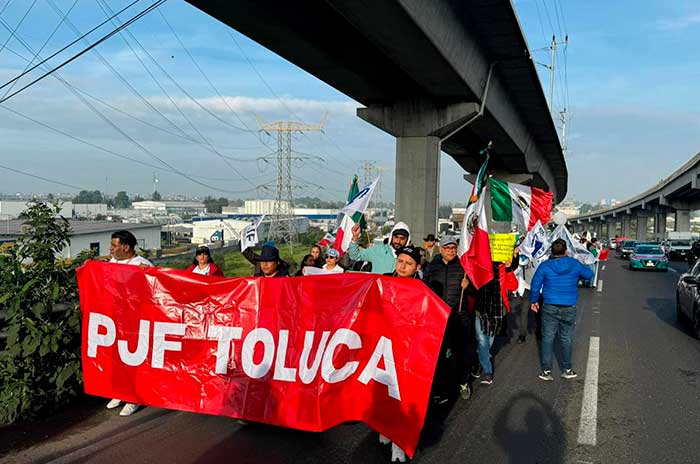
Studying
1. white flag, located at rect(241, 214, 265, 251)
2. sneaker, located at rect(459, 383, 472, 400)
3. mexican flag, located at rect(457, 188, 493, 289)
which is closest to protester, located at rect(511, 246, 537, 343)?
mexican flag, located at rect(457, 188, 493, 289)

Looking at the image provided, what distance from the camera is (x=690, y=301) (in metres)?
12.4

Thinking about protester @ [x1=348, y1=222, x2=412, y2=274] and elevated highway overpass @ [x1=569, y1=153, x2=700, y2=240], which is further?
elevated highway overpass @ [x1=569, y1=153, x2=700, y2=240]

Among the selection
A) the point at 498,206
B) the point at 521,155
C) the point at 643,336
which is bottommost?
the point at 643,336

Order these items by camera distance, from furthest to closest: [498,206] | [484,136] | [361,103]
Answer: [484,136] → [361,103] → [498,206]

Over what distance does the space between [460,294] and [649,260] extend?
2983 cm

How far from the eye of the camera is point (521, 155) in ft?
109

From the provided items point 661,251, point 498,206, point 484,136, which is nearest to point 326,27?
point 498,206

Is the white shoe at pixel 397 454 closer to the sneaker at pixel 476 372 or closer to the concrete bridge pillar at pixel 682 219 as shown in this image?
the sneaker at pixel 476 372

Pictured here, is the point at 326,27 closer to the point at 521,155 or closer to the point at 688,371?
the point at 688,371

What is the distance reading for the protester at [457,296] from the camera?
23.6 feet

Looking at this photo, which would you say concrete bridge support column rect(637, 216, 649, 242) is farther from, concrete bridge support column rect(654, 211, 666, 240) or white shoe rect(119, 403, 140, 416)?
white shoe rect(119, 403, 140, 416)

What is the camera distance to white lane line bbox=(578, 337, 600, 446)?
6.06 metres

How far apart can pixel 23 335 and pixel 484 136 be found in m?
24.4

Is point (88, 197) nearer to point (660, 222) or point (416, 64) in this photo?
point (660, 222)
